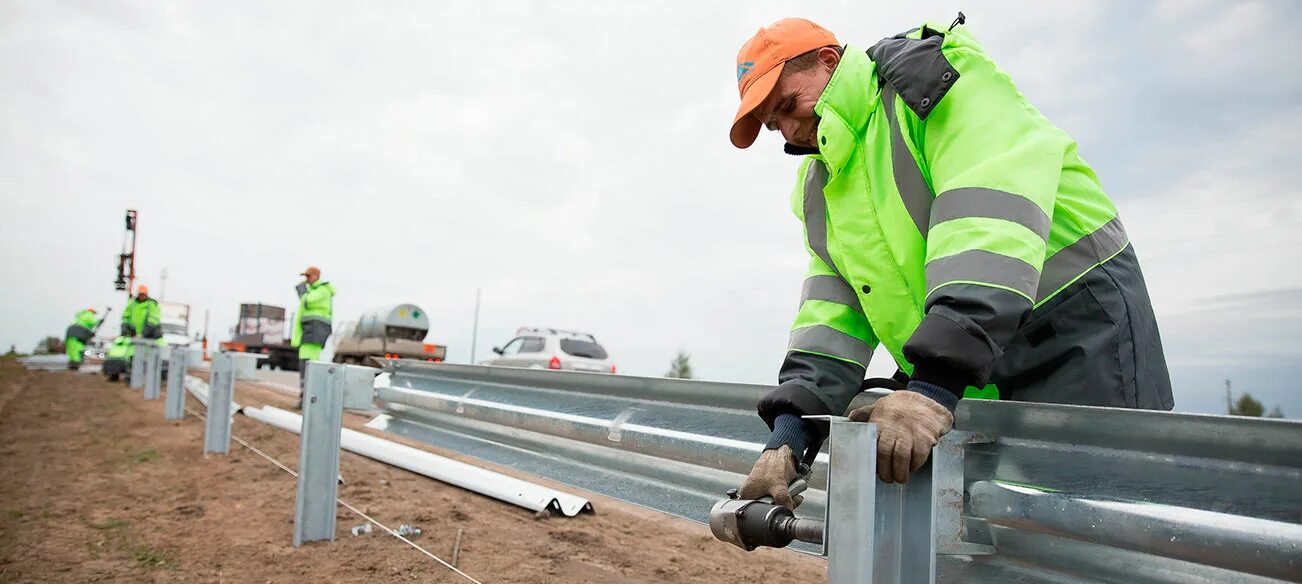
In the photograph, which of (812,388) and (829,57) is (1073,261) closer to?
(812,388)

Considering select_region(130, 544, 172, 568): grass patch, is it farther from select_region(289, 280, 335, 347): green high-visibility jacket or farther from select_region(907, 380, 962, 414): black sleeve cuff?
select_region(289, 280, 335, 347): green high-visibility jacket

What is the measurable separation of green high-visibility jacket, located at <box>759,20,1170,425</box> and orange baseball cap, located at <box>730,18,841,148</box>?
160 mm

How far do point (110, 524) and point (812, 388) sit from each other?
4130 mm


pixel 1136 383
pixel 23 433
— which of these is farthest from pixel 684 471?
pixel 23 433

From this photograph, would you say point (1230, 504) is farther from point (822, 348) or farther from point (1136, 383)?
point (822, 348)

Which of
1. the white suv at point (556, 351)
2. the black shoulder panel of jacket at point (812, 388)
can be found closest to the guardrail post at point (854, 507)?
the black shoulder panel of jacket at point (812, 388)

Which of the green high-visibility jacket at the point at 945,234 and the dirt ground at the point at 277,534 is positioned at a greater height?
the green high-visibility jacket at the point at 945,234

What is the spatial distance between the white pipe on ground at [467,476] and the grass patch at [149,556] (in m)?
1.06

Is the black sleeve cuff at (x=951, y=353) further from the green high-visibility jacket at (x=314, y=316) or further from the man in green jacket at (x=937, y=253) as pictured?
the green high-visibility jacket at (x=314, y=316)

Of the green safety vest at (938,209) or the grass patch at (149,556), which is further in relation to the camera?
the grass patch at (149,556)

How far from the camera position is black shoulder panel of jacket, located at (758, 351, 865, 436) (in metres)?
1.88

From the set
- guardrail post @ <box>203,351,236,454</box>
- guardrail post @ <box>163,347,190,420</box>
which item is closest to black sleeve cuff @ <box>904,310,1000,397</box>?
guardrail post @ <box>203,351,236,454</box>

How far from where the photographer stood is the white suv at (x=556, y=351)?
46.4 feet

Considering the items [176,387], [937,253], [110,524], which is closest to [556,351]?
[176,387]
